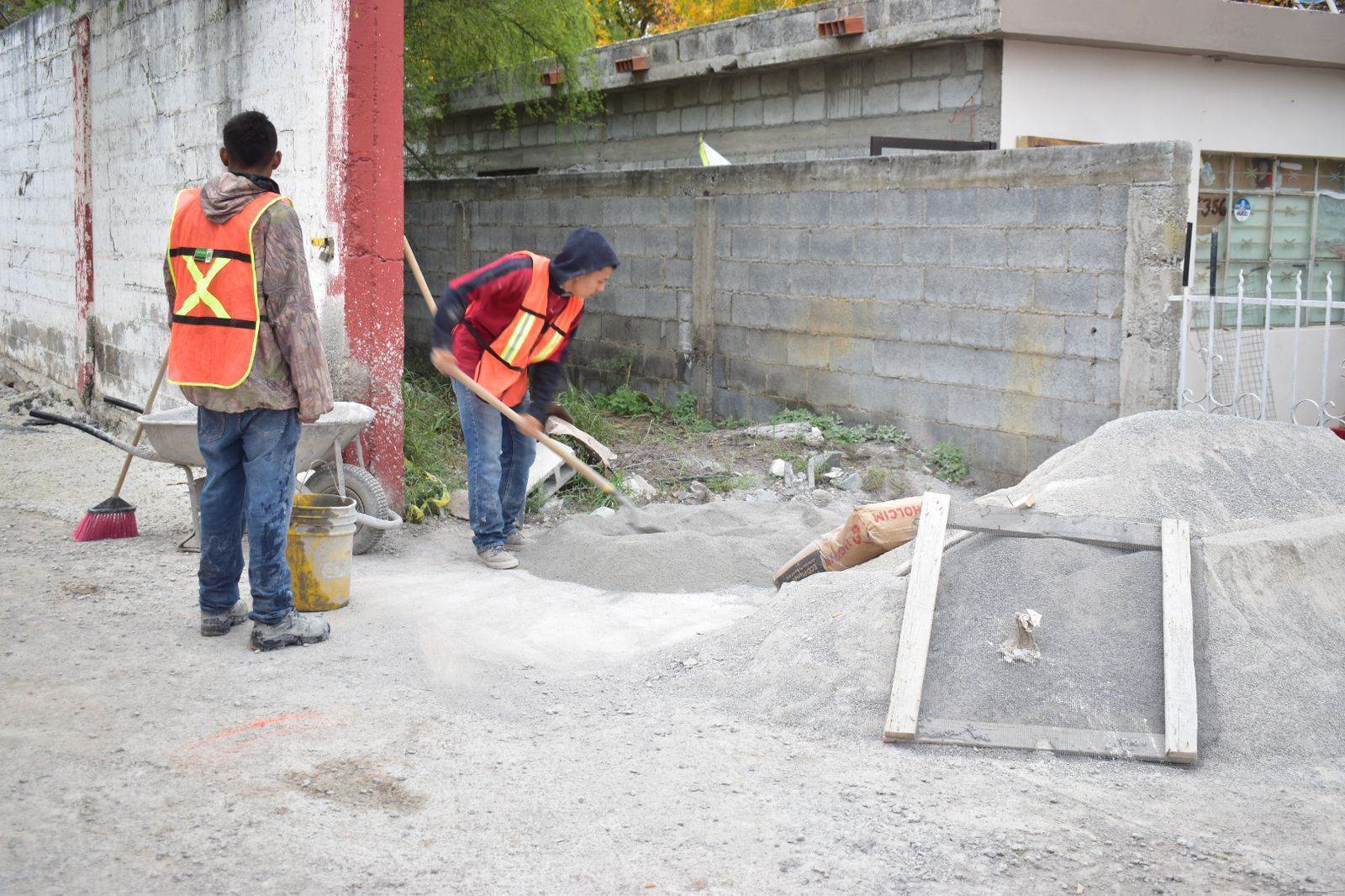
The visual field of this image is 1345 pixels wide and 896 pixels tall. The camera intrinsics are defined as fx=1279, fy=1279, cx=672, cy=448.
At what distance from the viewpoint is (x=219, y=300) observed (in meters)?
4.58

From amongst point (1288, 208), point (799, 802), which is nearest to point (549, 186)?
point (1288, 208)

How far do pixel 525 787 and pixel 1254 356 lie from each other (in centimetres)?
814

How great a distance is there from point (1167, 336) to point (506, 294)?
11.4 ft

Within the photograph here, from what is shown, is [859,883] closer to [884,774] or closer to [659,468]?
[884,774]

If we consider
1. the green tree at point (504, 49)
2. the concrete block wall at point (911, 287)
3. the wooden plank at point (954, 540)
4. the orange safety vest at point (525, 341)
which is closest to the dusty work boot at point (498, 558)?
the orange safety vest at point (525, 341)

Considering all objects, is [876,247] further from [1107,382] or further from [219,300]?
[219,300]

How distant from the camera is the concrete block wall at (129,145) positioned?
668cm

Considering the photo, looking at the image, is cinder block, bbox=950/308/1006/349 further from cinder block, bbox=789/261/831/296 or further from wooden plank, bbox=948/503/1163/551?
wooden plank, bbox=948/503/1163/551

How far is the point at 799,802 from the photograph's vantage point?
3455mm

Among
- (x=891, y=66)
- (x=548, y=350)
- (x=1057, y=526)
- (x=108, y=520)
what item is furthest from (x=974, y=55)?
(x=108, y=520)

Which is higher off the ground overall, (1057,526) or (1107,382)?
(1107,382)

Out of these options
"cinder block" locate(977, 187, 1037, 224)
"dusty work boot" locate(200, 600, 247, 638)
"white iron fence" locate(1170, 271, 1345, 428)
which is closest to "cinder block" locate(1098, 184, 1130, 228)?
"cinder block" locate(977, 187, 1037, 224)

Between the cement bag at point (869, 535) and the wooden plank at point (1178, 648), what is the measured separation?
1003 mm

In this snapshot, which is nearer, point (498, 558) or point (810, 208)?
point (498, 558)
